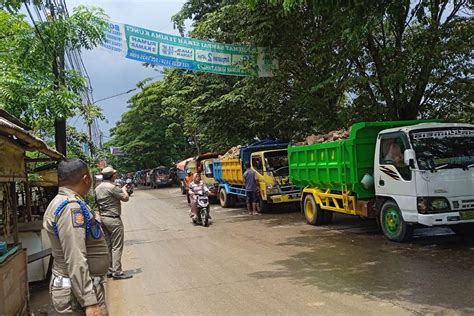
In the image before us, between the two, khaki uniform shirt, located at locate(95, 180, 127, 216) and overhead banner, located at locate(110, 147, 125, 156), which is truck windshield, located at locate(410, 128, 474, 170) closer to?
khaki uniform shirt, located at locate(95, 180, 127, 216)

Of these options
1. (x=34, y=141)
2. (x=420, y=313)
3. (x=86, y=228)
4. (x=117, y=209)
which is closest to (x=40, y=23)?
(x=117, y=209)

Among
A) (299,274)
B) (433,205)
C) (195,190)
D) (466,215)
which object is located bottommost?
(299,274)

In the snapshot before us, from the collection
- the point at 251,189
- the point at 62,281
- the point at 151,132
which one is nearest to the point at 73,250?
the point at 62,281

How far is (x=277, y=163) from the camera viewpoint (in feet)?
52.0

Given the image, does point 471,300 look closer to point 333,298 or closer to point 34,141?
point 333,298

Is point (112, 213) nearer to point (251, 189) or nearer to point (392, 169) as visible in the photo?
point (392, 169)

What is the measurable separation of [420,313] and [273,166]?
10.8m

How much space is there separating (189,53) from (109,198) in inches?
252

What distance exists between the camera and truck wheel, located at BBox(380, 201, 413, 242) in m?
8.88

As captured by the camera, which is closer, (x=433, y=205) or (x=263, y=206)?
(x=433, y=205)

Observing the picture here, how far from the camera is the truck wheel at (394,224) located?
8875 millimetres

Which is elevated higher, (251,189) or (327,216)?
(251,189)

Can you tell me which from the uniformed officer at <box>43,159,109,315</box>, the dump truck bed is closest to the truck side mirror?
the dump truck bed

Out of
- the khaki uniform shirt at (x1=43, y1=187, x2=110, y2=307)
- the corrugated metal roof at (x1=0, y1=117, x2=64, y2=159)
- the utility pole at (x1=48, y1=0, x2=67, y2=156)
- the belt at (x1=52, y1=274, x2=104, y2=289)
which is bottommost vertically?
the belt at (x1=52, y1=274, x2=104, y2=289)
